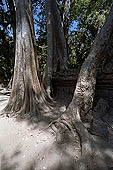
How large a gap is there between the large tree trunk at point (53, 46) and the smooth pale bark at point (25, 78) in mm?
960

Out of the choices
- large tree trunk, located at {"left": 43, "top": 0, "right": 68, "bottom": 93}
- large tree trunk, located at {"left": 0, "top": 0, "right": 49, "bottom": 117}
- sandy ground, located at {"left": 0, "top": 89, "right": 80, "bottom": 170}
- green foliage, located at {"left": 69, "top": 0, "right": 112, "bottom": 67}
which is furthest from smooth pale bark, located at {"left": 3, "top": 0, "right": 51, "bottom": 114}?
green foliage, located at {"left": 69, "top": 0, "right": 112, "bottom": 67}

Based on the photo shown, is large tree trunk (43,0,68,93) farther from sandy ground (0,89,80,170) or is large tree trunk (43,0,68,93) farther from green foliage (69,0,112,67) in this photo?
green foliage (69,0,112,67)

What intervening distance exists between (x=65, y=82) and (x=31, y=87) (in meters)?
1.55

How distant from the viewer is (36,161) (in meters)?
1.42

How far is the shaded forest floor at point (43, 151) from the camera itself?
1373 millimetres

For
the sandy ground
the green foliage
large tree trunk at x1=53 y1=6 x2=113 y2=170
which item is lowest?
the sandy ground

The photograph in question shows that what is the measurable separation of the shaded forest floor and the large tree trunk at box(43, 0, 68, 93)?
195cm

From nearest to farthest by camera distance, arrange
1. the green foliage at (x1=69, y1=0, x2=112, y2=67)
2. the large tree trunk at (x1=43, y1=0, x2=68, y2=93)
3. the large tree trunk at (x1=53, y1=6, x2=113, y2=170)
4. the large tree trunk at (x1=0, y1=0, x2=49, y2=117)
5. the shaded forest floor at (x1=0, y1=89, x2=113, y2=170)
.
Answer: the shaded forest floor at (x1=0, y1=89, x2=113, y2=170) → the large tree trunk at (x1=53, y1=6, x2=113, y2=170) → the large tree trunk at (x1=0, y1=0, x2=49, y2=117) → the large tree trunk at (x1=43, y1=0, x2=68, y2=93) → the green foliage at (x1=69, y1=0, x2=112, y2=67)

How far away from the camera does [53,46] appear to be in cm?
414

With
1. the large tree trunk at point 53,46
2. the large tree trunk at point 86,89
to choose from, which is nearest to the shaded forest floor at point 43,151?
the large tree trunk at point 86,89

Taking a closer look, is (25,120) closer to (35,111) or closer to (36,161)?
(35,111)

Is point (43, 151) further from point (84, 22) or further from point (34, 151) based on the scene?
point (84, 22)

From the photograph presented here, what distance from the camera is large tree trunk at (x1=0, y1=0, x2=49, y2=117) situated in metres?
2.67

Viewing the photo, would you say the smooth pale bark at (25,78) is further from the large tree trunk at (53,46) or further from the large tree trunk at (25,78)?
the large tree trunk at (53,46)
